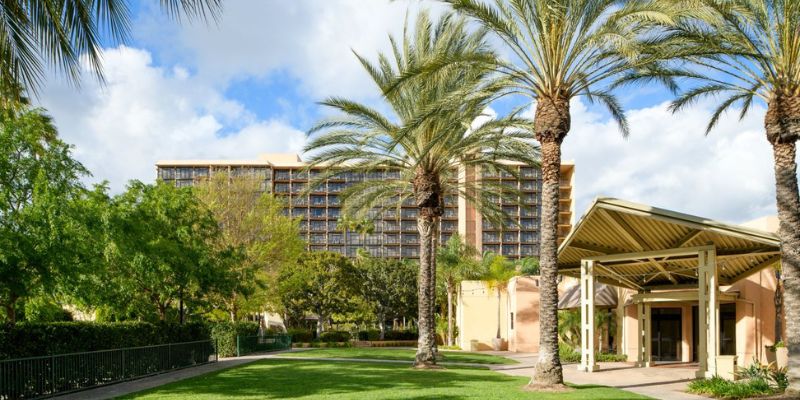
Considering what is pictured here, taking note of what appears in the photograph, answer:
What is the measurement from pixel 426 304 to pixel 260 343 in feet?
61.1

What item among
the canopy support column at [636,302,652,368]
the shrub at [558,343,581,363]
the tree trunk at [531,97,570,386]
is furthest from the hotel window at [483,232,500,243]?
the tree trunk at [531,97,570,386]

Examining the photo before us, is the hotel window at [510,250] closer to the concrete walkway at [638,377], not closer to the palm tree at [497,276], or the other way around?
the palm tree at [497,276]

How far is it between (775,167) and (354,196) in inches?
683

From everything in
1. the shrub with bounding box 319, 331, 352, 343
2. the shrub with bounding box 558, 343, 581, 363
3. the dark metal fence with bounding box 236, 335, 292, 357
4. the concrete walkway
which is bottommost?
the shrub with bounding box 319, 331, 352, 343

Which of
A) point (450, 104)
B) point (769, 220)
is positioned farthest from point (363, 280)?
point (450, 104)

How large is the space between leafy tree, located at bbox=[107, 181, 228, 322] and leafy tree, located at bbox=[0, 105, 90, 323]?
2469mm

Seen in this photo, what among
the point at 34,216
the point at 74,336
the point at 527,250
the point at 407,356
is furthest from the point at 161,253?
the point at 527,250

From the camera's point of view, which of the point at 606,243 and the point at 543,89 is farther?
the point at 606,243

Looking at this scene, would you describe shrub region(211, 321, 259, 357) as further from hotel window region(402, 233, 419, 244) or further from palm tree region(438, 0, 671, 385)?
hotel window region(402, 233, 419, 244)

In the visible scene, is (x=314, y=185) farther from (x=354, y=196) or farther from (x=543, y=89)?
(x=543, y=89)

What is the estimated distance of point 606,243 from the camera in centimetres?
2569

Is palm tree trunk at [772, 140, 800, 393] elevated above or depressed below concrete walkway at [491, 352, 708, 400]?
above

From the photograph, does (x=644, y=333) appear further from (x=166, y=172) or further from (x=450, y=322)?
(x=166, y=172)

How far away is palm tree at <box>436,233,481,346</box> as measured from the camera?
57281 mm
